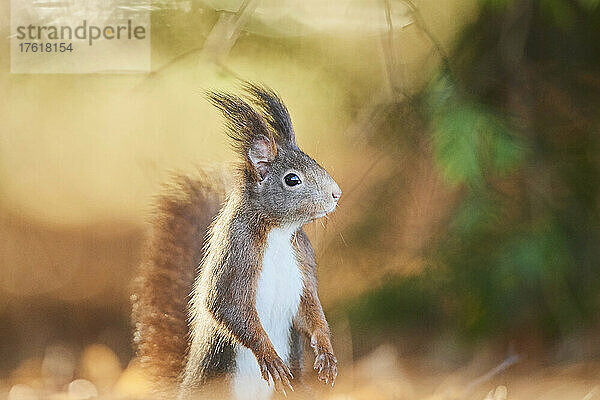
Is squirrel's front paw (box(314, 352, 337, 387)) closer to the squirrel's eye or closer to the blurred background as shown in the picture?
the blurred background

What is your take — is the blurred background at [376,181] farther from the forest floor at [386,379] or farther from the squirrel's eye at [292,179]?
the squirrel's eye at [292,179]

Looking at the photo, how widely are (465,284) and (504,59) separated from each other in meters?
0.54

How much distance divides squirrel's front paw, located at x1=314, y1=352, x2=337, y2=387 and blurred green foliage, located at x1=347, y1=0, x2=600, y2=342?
101 millimetres

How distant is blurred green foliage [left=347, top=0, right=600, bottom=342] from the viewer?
1734 mm

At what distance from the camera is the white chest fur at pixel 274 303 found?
1590 millimetres

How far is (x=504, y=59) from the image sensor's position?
1.74 m

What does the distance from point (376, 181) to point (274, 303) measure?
15.0 inches

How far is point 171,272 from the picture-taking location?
5.54 feet

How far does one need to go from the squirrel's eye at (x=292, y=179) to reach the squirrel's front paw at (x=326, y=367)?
410 millimetres

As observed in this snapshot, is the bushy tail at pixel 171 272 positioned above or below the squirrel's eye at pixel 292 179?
below

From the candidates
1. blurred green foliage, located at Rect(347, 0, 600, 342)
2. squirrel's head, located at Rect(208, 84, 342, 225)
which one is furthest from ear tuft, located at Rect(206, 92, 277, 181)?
blurred green foliage, located at Rect(347, 0, 600, 342)

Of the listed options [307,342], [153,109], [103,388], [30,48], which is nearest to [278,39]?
[153,109]

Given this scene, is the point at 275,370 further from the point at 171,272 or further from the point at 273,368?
the point at 171,272

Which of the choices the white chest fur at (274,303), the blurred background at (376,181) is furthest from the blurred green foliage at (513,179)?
the white chest fur at (274,303)
